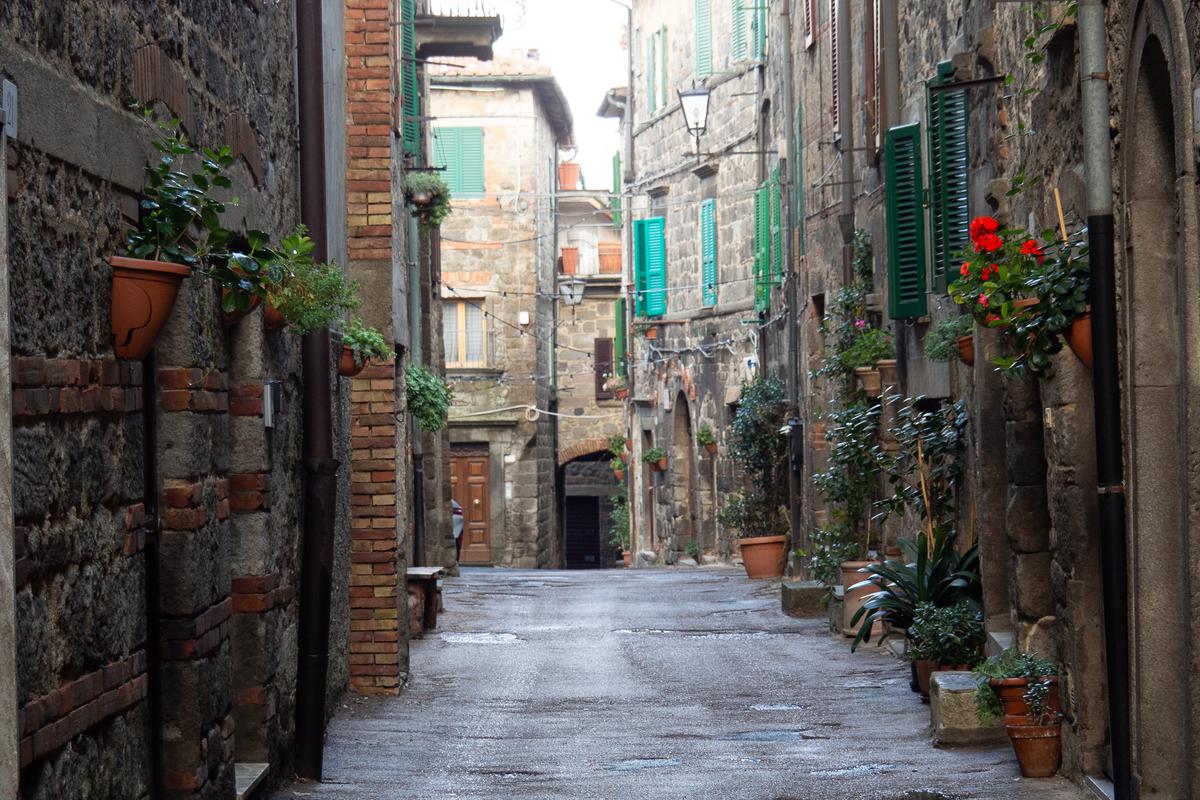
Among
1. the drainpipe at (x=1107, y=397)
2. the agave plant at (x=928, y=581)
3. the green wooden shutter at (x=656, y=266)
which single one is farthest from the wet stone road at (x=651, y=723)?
the green wooden shutter at (x=656, y=266)

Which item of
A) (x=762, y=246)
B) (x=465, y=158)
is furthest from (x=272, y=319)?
(x=465, y=158)

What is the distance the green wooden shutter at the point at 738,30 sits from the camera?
2305 centimetres

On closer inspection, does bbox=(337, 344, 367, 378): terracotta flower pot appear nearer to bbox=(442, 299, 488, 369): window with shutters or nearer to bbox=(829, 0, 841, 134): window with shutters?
bbox=(829, 0, 841, 134): window with shutters

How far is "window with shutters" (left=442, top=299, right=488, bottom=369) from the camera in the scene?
3275 cm

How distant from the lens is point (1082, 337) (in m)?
5.98

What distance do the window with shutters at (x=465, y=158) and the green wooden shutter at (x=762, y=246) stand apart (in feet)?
39.9

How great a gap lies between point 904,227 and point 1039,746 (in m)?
5.38

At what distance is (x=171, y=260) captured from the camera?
16.7 ft

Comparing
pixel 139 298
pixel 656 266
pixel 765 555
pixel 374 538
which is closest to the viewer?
pixel 139 298

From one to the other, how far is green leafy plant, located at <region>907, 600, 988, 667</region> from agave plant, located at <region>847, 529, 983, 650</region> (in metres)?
0.23

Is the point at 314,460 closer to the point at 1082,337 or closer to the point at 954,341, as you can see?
the point at 954,341

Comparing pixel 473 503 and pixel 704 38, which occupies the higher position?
pixel 704 38

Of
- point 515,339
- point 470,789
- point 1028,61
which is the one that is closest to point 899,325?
point 1028,61

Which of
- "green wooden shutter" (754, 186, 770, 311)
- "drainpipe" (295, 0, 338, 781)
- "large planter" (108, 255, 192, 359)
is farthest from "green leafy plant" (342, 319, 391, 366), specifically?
"green wooden shutter" (754, 186, 770, 311)
